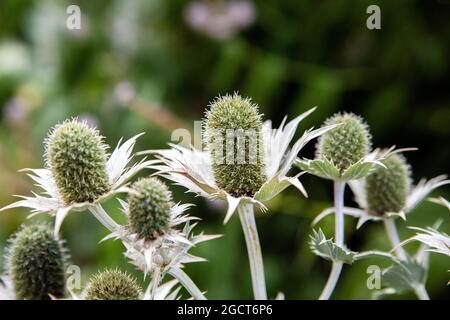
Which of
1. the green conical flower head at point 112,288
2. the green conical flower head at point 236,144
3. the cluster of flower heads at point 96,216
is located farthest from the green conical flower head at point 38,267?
the green conical flower head at point 236,144

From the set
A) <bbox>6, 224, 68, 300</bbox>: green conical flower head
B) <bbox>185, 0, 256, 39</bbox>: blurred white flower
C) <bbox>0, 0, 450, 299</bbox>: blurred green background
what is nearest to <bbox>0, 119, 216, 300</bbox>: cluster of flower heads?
<bbox>6, 224, 68, 300</bbox>: green conical flower head

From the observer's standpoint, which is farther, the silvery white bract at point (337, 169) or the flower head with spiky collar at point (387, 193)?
the flower head with spiky collar at point (387, 193)

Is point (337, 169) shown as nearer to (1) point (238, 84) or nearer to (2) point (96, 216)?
(2) point (96, 216)

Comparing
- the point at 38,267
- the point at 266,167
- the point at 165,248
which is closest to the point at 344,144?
the point at 266,167

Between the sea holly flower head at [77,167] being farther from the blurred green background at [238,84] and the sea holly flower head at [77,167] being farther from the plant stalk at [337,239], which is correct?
the blurred green background at [238,84]
